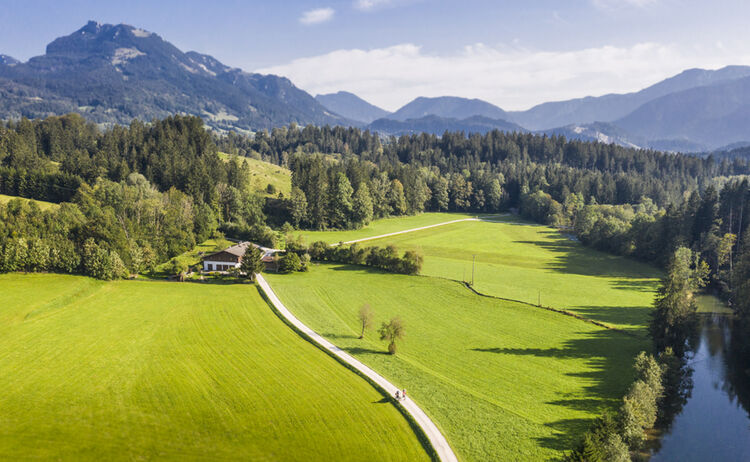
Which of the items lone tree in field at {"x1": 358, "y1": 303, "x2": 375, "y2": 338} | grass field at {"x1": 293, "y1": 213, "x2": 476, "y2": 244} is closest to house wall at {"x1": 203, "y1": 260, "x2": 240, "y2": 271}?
grass field at {"x1": 293, "y1": 213, "x2": 476, "y2": 244}

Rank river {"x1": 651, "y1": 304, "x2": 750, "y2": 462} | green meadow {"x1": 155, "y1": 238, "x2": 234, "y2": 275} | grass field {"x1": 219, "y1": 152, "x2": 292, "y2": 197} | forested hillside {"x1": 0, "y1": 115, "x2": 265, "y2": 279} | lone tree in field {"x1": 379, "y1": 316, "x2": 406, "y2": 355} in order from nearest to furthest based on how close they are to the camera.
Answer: river {"x1": 651, "y1": 304, "x2": 750, "y2": 462}, lone tree in field {"x1": 379, "y1": 316, "x2": 406, "y2": 355}, forested hillside {"x1": 0, "y1": 115, "x2": 265, "y2": 279}, green meadow {"x1": 155, "y1": 238, "x2": 234, "y2": 275}, grass field {"x1": 219, "y1": 152, "x2": 292, "y2": 197}

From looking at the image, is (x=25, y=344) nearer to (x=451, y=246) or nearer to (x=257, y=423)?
(x=257, y=423)

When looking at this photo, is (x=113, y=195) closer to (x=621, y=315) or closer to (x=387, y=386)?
(x=387, y=386)

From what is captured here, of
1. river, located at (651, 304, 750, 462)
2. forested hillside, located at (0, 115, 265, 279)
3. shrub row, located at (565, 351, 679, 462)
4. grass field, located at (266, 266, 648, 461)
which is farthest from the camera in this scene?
forested hillside, located at (0, 115, 265, 279)

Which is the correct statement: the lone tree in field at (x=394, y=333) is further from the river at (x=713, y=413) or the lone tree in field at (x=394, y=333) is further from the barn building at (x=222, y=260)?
the barn building at (x=222, y=260)

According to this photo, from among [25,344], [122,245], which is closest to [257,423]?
[25,344]

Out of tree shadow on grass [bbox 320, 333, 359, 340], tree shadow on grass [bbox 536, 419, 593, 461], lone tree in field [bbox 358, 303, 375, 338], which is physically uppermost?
lone tree in field [bbox 358, 303, 375, 338]

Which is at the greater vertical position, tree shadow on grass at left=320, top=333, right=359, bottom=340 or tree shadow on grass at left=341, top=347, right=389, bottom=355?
tree shadow on grass at left=320, top=333, right=359, bottom=340

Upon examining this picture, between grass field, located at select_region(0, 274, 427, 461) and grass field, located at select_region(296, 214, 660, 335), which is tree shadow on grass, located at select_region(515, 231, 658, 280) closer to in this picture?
grass field, located at select_region(296, 214, 660, 335)
